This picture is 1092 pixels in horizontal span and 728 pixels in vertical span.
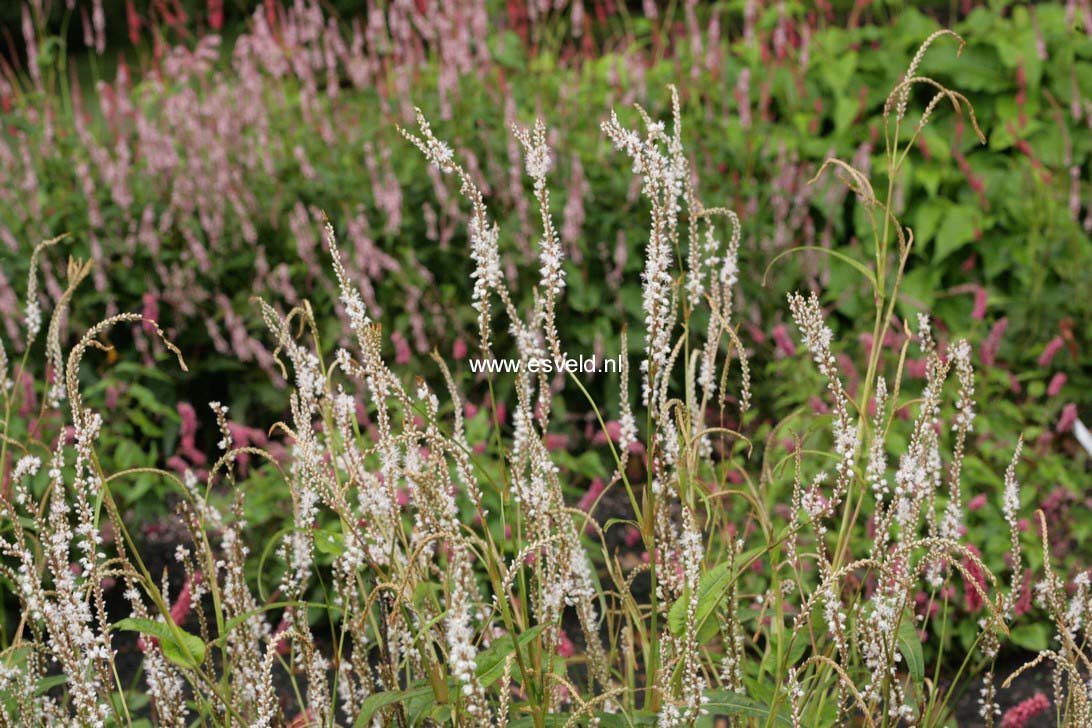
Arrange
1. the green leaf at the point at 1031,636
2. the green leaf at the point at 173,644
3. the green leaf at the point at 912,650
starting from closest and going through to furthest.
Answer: the green leaf at the point at 173,644
the green leaf at the point at 912,650
the green leaf at the point at 1031,636

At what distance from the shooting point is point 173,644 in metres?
1.60

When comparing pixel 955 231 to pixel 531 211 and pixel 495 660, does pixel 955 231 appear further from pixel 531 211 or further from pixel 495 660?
pixel 495 660

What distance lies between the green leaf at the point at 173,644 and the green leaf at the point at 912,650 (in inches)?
37.8

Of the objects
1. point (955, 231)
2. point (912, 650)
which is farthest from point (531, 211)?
point (912, 650)

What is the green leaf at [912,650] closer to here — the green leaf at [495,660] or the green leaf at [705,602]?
the green leaf at [705,602]

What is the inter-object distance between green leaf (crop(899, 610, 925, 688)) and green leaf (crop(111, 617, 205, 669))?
959 millimetres

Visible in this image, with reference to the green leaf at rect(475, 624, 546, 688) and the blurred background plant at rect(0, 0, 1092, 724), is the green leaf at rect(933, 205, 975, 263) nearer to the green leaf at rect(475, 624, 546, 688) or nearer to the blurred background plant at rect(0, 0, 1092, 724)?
the blurred background plant at rect(0, 0, 1092, 724)

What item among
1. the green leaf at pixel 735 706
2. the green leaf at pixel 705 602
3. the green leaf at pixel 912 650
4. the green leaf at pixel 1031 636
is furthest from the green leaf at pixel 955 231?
the green leaf at pixel 735 706

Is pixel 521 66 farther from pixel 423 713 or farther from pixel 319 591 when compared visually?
pixel 423 713

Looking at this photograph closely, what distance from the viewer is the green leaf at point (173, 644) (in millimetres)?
1530

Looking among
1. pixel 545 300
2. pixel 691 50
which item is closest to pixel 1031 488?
pixel 545 300

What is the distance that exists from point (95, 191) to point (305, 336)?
112cm

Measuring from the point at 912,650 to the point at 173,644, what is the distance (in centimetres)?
103

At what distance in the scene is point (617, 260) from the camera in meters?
4.51
